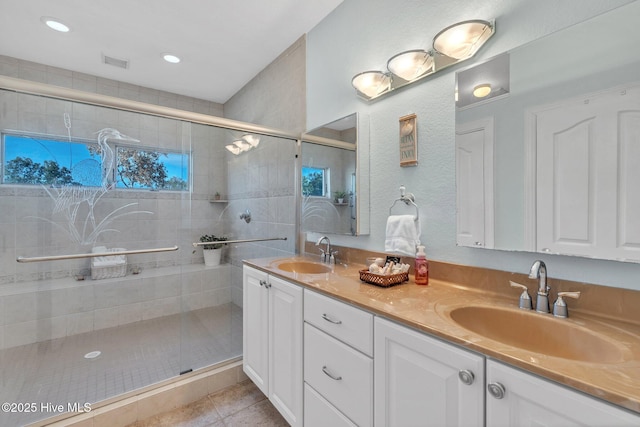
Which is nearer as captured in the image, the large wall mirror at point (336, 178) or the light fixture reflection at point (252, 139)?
the large wall mirror at point (336, 178)

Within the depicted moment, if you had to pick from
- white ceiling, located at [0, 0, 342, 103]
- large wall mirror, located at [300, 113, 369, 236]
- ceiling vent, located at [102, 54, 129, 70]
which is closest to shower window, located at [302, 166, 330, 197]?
large wall mirror, located at [300, 113, 369, 236]

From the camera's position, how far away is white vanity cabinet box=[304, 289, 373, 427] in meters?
1.04

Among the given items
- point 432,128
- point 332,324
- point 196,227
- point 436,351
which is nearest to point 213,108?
point 196,227

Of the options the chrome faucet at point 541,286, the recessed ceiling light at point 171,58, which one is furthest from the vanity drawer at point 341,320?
the recessed ceiling light at point 171,58

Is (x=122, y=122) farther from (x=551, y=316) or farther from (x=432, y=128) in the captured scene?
(x=551, y=316)

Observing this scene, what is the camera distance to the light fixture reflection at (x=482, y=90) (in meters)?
1.18

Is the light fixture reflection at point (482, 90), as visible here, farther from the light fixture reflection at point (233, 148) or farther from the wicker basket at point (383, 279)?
the light fixture reflection at point (233, 148)

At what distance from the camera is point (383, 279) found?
128cm

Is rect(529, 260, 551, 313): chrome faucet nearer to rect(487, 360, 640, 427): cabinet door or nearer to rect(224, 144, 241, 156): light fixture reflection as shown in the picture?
rect(487, 360, 640, 427): cabinet door

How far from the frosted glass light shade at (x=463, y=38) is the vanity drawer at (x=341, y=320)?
1227mm

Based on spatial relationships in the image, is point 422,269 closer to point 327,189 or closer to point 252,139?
point 327,189

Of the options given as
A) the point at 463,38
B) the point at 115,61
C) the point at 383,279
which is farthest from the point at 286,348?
the point at 115,61

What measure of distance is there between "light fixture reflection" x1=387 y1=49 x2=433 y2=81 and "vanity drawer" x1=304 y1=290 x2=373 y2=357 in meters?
1.21

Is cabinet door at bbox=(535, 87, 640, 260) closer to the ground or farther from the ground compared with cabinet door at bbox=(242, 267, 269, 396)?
farther from the ground
